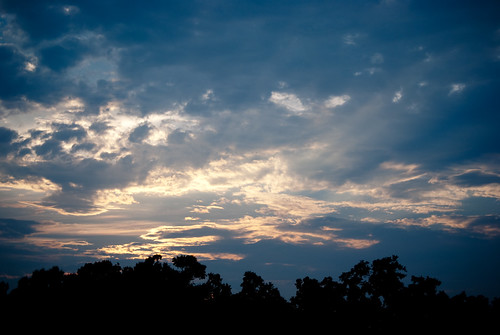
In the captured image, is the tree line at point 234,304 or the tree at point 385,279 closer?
the tree line at point 234,304

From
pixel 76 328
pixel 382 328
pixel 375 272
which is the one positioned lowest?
pixel 382 328

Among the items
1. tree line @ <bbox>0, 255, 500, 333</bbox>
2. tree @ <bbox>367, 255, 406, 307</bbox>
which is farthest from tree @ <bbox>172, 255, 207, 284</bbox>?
tree @ <bbox>367, 255, 406, 307</bbox>

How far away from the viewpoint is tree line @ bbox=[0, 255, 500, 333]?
2253 cm

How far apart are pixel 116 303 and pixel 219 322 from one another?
9034 mm

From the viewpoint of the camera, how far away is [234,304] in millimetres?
28531

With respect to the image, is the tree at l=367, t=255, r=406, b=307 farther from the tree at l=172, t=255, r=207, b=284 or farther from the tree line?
the tree at l=172, t=255, r=207, b=284

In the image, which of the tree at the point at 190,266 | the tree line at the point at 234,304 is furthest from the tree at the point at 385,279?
the tree at the point at 190,266

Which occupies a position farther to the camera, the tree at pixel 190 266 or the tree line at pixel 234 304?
the tree at pixel 190 266

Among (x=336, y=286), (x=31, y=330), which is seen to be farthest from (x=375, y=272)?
(x=31, y=330)

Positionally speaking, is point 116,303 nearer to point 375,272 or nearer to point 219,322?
point 219,322

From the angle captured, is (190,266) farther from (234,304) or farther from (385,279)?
(385,279)

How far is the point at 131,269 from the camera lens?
31.6 meters

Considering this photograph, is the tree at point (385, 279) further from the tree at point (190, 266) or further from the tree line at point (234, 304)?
the tree at point (190, 266)

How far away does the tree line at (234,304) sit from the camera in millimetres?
22531
